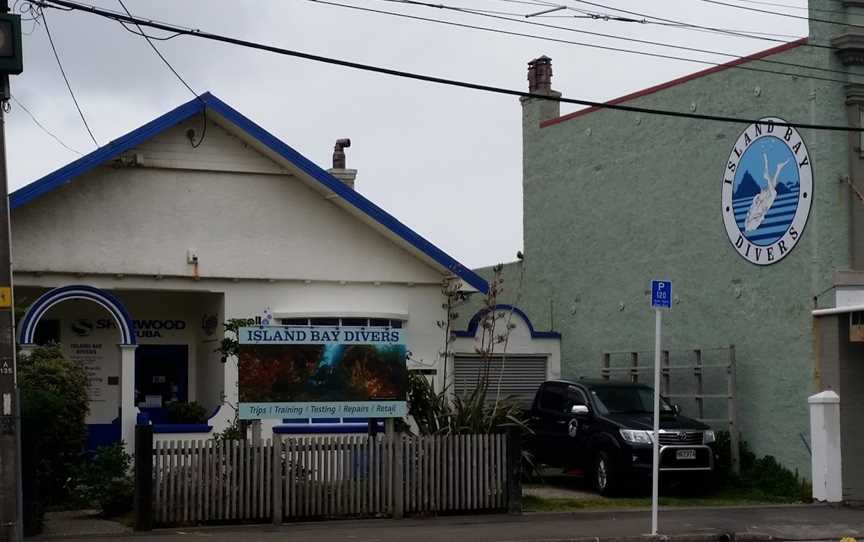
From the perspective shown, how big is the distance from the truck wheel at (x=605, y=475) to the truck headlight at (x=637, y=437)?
0.46 m

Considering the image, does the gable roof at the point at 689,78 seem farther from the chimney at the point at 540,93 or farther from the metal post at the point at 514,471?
the metal post at the point at 514,471

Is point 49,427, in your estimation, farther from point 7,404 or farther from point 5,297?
point 5,297

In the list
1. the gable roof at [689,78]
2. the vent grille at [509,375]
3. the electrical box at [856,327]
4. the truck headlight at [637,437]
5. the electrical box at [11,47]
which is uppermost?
the gable roof at [689,78]

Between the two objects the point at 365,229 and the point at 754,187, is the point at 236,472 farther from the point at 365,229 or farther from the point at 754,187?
the point at 754,187

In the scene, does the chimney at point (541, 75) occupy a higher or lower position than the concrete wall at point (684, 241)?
higher

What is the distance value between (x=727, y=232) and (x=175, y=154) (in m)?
9.76

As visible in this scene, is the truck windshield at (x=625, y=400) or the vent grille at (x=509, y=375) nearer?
the truck windshield at (x=625, y=400)


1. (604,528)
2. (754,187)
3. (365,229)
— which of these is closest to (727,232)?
(754,187)

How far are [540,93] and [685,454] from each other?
11.0 meters

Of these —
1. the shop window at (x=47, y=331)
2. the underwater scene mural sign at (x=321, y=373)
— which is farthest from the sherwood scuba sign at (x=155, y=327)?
the underwater scene mural sign at (x=321, y=373)

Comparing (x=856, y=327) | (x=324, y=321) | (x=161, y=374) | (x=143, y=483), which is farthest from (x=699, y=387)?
(x=143, y=483)

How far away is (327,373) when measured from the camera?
17.2 m

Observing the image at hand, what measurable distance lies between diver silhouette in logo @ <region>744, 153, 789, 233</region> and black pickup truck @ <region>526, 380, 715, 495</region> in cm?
340

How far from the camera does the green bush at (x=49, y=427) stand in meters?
15.3
